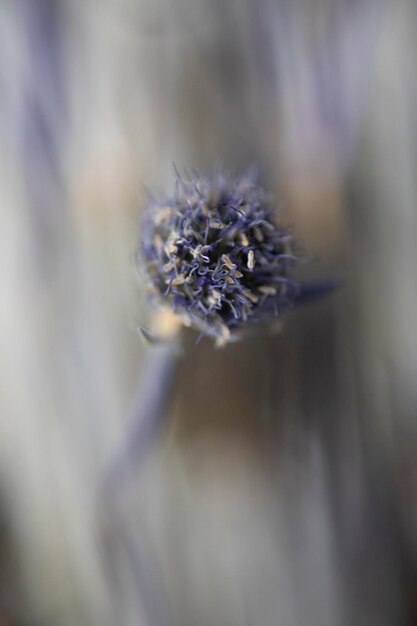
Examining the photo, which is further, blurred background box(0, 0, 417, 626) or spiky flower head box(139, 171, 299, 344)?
blurred background box(0, 0, 417, 626)

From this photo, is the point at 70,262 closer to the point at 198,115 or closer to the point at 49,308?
the point at 49,308

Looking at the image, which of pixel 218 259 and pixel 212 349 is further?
pixel 212 349

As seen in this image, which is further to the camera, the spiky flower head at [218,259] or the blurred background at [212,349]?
the blurred background at [212,349]

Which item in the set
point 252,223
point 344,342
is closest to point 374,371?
point 344,342
